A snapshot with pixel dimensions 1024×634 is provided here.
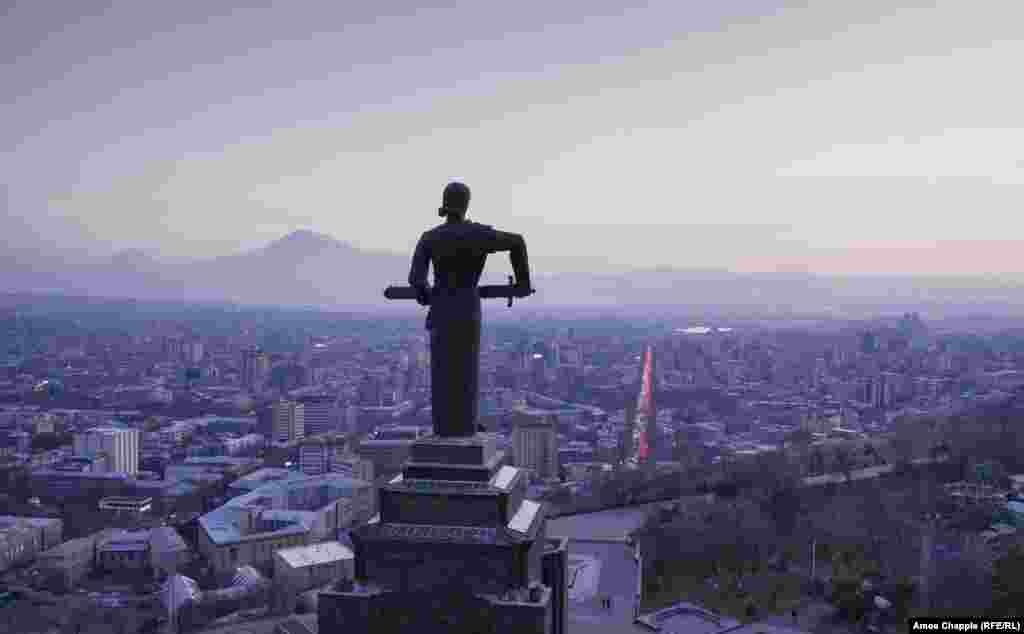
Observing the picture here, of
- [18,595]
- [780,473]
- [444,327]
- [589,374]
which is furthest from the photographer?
[589,374]

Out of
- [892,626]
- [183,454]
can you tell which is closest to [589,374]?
[183,454]

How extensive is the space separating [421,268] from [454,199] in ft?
1.21

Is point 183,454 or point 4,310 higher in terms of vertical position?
point 4,310

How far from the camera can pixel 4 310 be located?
66.3m

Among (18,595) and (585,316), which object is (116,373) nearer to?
(18,595)

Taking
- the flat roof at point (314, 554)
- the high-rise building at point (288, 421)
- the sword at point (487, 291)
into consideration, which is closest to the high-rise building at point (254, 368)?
the high-rise building at point (288, 421)

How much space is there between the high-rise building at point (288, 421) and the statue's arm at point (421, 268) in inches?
1581

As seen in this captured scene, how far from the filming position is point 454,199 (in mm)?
4105

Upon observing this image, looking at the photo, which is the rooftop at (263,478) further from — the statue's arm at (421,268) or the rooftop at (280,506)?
the statue's arm at (421,268)

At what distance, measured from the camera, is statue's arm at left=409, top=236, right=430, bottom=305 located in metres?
4.09

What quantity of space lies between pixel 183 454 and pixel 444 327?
3768cm

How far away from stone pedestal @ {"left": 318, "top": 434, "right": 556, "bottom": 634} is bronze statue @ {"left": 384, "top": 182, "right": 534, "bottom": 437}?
1.42 feet

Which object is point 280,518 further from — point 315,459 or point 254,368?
point 254,368

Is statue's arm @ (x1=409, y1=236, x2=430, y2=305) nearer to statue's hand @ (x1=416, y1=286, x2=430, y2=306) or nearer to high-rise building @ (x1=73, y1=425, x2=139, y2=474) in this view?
statue's hand @ (x1=416, y1=286, x2=430, y2=306)
